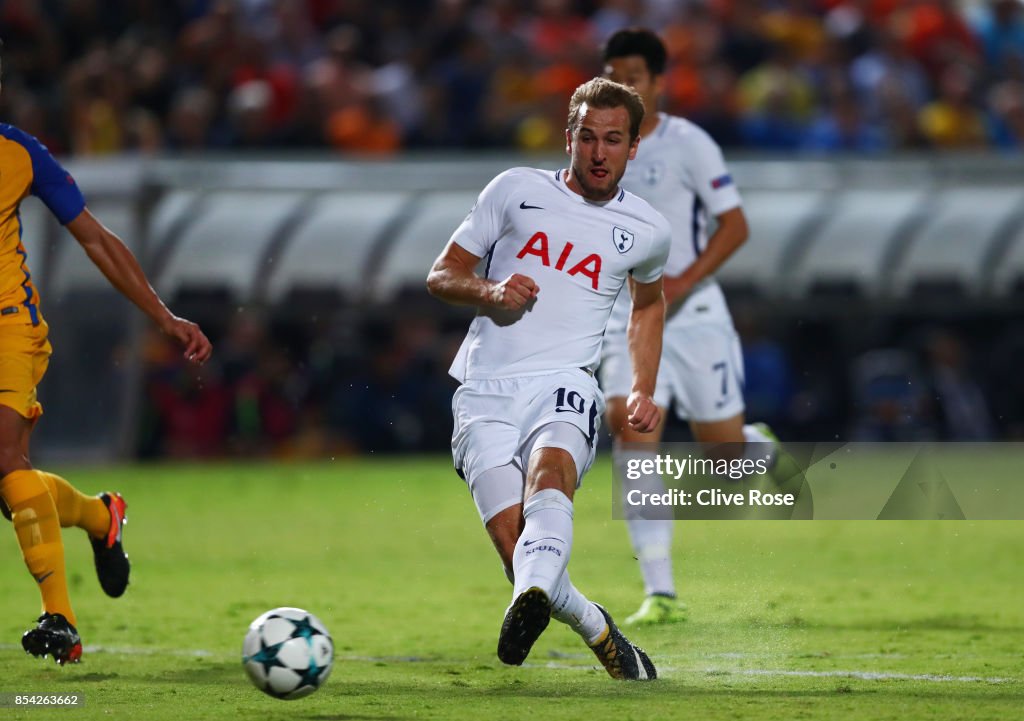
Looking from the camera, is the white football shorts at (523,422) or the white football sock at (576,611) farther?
the white football shorts at (523,422)

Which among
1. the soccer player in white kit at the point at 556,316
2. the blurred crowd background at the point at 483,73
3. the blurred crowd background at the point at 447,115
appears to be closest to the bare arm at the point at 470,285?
the soccer player in white kit at the point at 556,316

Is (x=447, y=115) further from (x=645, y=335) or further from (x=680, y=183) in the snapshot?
(x=645, y=335)

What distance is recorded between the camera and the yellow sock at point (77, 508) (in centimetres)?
740

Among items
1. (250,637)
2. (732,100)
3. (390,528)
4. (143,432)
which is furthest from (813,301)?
(250,637)

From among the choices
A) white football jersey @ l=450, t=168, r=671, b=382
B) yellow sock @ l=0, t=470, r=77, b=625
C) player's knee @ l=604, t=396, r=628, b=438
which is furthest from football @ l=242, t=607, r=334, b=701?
player's knee @ l=604, t=396, r=628, b=438

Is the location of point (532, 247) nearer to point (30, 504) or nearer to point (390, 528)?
point (30, 504)

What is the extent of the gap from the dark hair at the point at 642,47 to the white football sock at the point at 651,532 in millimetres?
1812

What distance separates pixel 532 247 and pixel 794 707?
1.97 meters

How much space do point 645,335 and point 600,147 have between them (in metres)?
0.77

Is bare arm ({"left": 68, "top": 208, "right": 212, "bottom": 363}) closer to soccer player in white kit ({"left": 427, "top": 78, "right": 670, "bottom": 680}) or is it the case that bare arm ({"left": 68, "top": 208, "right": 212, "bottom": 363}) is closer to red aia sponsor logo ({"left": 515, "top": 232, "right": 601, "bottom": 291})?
soccer player in white kit ({"left": 427, "top": 78, "right": 670, "bottom": 680})

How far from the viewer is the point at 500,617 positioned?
8.62 metres

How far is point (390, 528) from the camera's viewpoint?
1339 cm

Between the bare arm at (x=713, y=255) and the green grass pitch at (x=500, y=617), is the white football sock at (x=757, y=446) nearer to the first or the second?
the green grass pitch at (x=500, y=617)

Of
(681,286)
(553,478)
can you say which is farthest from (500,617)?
(553,478)
